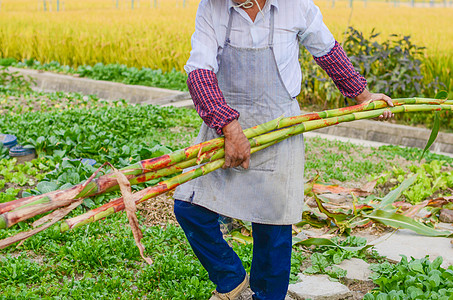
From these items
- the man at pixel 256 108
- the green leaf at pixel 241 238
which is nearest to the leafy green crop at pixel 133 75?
the green leaf at pixel 241 238

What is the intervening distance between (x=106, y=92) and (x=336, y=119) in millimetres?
6810

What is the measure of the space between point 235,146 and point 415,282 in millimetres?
1079

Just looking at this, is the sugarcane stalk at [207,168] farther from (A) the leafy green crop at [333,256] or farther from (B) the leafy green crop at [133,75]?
(B) the leafy green crop at [133,75]

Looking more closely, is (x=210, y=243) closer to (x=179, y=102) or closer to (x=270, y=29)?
(x=270, y=29)

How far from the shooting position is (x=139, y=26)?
1161cm

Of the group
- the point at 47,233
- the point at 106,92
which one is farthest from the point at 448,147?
the point at 106,92

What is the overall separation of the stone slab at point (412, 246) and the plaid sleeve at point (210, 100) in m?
1.36

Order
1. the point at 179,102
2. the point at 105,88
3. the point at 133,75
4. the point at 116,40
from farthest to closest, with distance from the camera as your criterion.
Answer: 1. the point at 116,40
2. the point at 133,75
3. the point at 105,88
4. the point at 179,102

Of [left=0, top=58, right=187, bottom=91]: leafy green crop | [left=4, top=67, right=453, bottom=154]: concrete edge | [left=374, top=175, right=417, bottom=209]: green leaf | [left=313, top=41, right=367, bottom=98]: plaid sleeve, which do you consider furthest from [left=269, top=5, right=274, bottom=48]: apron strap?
[left=0, top=58, right=187, bottom=91]: leafy green crop

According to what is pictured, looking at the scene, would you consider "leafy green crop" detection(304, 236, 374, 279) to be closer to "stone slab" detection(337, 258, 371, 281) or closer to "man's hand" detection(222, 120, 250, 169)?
"stone slab" detection(337, 258, 371, 281)

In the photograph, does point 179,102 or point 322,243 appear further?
point 179,102

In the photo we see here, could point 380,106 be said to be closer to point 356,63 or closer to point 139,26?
point 356,63

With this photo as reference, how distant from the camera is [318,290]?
2518 millimetres

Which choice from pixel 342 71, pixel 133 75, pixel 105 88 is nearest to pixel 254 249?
pixel 342 71
